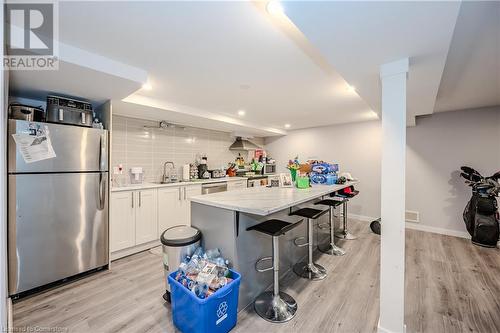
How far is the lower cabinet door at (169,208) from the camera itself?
10.9 ft

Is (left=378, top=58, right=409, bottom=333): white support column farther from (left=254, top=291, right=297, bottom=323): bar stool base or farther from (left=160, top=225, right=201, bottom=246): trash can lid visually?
(left=160, top=225, right=201, bottom=246): trash can lid

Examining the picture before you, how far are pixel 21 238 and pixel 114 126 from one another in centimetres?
192

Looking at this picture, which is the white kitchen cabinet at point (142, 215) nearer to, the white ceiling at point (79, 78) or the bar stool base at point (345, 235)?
the white ceiling at point (79, 78)

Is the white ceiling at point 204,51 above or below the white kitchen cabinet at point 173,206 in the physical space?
above

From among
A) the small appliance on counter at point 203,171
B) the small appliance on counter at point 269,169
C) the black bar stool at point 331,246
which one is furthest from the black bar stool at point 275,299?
the small appliance on counter at point 269,169

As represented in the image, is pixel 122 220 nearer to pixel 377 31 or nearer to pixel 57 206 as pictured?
pixel 57 206

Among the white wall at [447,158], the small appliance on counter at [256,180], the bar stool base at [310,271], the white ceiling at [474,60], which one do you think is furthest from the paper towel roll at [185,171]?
the white wall at [447,158]

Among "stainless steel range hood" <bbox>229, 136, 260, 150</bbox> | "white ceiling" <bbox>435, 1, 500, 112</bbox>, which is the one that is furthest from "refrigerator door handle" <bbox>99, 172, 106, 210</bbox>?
"white ceiling" <bbox>435, 1, 500, 112</bbox>

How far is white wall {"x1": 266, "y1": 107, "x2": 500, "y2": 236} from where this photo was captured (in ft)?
11.4

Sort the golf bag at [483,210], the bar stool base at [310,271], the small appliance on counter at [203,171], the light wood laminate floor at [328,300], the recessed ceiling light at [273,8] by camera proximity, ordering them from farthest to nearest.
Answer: the small appliance on counter at [203,171], the golf bag at [483,210], the bar stool base at [310,271], the light wood laminate floor at [328,300], the recessed ceiling light at [273,8]

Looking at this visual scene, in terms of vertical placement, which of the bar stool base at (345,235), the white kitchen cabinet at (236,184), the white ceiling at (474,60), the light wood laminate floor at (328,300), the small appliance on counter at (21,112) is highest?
the white ceiling at (474,60)

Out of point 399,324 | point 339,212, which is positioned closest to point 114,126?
point 399,324

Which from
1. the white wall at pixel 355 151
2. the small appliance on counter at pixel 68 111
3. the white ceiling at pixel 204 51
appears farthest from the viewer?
the white wall at pixel 355 151

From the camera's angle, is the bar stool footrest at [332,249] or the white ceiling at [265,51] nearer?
the white ceiling at [265,51]
